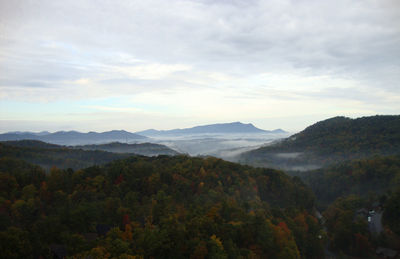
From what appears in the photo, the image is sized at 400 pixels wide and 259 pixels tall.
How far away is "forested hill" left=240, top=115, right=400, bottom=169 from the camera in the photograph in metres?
120

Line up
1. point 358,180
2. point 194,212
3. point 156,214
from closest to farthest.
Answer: point 194,212 < point 156,214 < point 358,180

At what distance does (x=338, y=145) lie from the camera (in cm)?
13950

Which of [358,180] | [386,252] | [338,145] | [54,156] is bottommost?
[386,252]

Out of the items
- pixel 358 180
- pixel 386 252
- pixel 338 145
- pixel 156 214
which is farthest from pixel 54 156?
pixel 338 145

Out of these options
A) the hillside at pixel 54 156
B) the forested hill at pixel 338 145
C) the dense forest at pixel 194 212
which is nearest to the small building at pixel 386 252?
the dense forest at pixel 194 212

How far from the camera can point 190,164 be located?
2484 inches

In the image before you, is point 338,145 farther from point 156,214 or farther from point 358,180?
point 156,214

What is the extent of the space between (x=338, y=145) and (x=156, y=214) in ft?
429

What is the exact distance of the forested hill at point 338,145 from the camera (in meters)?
120

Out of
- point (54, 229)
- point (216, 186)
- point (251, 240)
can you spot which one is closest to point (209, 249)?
point (251, 240)

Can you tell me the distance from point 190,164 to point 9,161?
1819 inches

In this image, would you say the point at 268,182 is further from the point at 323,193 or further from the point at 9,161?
the point at 9,161

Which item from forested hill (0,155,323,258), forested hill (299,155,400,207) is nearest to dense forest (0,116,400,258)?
forested hill (0,155,323,258)

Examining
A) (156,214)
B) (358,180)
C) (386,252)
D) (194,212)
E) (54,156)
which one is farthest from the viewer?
(54,156)
